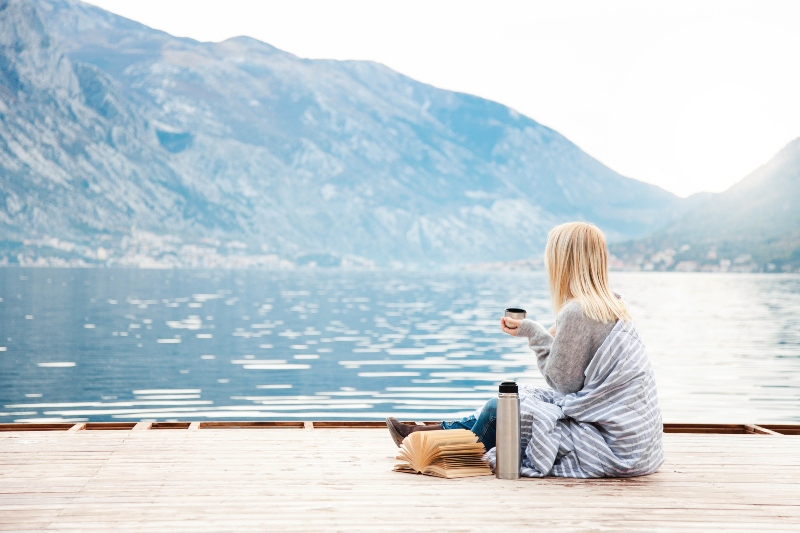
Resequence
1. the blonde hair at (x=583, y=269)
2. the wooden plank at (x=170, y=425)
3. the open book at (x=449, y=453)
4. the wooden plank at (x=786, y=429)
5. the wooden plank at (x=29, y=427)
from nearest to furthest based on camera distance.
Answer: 1. the blonde hair at (x=583, y=269)
2. the open book at (x=449, y=453)
3. the wooden plank at (x=29, y=427)
4. the wooden plank at (x=170, y=425)
5. the wooden plank at (x=786, y=429)

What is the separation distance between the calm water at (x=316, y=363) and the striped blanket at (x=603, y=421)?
13.4 metres

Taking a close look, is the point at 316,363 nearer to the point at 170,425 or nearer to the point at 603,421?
the point at 170,425

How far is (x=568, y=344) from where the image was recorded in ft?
19.0

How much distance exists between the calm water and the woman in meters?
13.4

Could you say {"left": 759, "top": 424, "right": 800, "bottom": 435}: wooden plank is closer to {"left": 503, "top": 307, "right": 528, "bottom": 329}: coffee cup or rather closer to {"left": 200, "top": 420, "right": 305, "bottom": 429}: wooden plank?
{"left": 503, "top": 307, "right": 528, "bottom": 329}: coffee cup

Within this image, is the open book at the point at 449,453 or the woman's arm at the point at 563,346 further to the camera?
the open book at the point at 449,453

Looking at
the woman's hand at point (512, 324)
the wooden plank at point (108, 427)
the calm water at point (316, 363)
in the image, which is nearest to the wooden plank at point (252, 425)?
the wooden plank at point (108, 427)

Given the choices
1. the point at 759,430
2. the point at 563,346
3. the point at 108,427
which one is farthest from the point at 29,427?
the point at 759,430

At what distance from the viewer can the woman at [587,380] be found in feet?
18.8

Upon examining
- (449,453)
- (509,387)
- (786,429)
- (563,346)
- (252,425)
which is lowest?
(786,429)

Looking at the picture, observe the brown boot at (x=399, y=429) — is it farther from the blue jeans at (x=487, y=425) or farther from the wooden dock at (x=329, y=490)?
the blue jeans at (x=487, y=425)

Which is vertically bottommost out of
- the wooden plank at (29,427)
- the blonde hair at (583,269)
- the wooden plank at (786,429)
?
the wooden plank at (786,429)

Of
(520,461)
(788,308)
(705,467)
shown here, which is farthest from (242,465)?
(788,308)

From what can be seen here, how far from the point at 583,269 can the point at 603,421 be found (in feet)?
3.10
